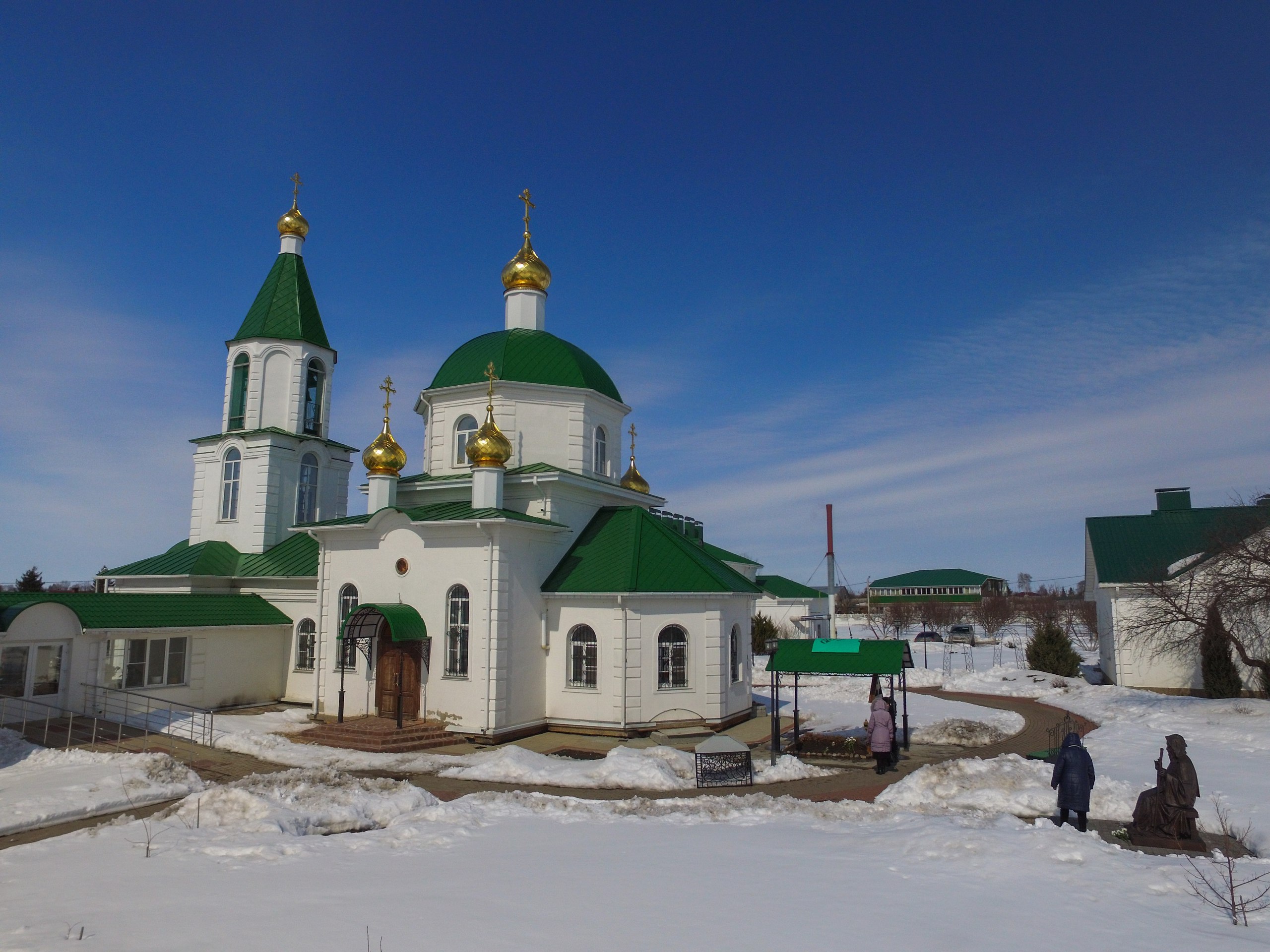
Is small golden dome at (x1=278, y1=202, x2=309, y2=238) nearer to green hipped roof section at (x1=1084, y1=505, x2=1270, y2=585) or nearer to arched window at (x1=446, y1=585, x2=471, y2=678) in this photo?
arched window at (x1=446, y1=585, x2=471, y2=678)

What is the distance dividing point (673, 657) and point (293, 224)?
59.2 ft

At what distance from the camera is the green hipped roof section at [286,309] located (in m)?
24.7

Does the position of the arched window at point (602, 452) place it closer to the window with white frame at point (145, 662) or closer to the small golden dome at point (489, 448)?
the small golden dome at point (489, 448)

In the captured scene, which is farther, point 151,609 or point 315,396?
point 315,396

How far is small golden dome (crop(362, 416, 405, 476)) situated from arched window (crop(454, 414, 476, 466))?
150 cm

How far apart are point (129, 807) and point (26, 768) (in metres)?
3.60

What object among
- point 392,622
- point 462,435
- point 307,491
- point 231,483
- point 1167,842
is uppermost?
point 462,435

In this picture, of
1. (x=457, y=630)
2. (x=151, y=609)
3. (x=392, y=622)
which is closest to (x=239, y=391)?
(x=151, y=609)

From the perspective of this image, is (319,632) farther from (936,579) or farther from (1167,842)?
(936,579)

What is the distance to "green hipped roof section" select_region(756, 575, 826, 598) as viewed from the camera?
5300cm

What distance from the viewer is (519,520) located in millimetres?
17797

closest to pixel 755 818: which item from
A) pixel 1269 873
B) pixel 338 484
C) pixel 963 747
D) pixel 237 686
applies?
pixel 1269 873

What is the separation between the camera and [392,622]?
57.6ft

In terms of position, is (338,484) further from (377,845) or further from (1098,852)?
(1098,852)
